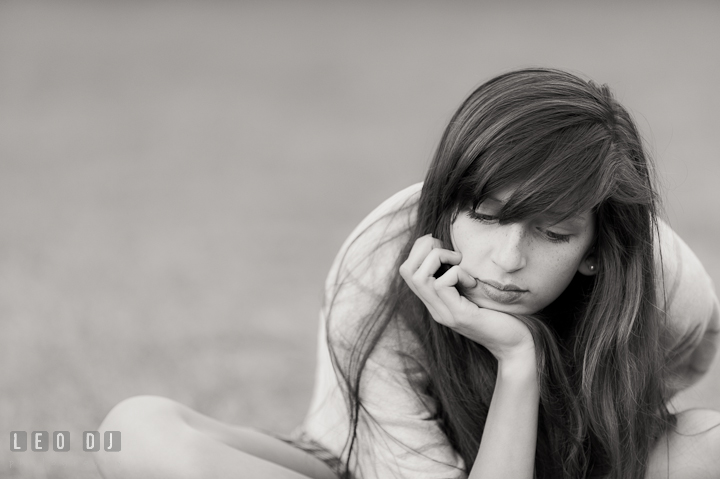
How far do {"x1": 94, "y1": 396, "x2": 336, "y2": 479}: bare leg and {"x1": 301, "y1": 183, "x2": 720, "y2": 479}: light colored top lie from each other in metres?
0.19

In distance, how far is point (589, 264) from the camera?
181cm

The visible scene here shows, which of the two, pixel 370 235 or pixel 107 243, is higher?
pixel 370 235

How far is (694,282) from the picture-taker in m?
2.03

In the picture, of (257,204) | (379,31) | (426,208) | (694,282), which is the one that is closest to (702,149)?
(257,204)

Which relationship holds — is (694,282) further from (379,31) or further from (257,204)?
(379,31)

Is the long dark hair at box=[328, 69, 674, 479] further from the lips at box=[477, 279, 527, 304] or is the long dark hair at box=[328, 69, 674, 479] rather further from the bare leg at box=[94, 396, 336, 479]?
the bare leg at box=[94, 396, 336, 479]

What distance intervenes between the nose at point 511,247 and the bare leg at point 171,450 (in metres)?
0.63

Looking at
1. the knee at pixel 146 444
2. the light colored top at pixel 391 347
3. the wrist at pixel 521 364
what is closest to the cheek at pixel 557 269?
the wrist at pixel 521 364

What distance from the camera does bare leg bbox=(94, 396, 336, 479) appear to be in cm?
176

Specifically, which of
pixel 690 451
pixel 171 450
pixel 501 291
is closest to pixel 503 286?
pixel 501 291

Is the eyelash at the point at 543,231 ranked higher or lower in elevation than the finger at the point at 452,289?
higher

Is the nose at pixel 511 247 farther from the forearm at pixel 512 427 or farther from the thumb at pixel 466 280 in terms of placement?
the forearm at pixel 512 427

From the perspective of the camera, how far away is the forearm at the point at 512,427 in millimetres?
1708

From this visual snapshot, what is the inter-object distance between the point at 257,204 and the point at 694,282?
4.05 metres
